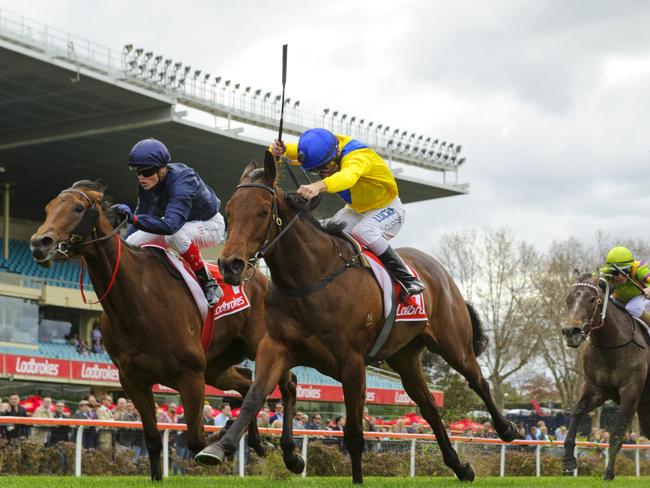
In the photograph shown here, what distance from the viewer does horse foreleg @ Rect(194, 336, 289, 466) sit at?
18.7 feet

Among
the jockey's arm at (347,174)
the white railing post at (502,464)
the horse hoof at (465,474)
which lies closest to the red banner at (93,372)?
the white railing post at (502,464)

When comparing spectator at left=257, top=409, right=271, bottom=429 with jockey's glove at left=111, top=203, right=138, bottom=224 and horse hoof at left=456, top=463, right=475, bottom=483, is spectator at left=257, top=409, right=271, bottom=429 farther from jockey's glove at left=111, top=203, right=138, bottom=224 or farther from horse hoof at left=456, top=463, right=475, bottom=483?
jockey's glove at left=111, top=203, right=138, bottom=224

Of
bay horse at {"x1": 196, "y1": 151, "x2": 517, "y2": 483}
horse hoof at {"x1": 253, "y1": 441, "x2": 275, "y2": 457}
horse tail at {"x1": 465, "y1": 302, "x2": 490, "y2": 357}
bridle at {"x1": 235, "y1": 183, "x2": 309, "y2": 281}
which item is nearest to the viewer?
bay horse at {"x1": 196, "y1": 151, "x2": 517, "y2": 483}

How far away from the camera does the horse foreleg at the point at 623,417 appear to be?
10.1 meters

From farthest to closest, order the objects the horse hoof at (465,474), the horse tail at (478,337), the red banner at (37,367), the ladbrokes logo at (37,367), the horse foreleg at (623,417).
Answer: the ladbrokes logo at (37,367) → the red banner at (37,367) → the horse foreleg at (623,417) → the horse tail at (478,337) → the horse hoof at (465,474)

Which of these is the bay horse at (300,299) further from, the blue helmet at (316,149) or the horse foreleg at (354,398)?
the blue helmet at (316,149)

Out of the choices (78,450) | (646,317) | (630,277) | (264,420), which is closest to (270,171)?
(78,450)

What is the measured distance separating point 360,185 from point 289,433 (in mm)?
2094

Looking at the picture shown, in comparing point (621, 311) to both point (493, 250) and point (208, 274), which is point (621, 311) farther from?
point (493, 250)

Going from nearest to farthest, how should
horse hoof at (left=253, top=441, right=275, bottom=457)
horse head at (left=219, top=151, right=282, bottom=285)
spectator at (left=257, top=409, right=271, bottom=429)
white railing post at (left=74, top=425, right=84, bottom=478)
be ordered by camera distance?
horse head at (left=219, top=151, right=282, bottom=285) < horse hoof at (left=253, top=441, right=275, bottom=457) < white railing post at (left=74, top=425, right=84, bottom=478) < spectator at (left=257, top=409, right=271, bottom=429)

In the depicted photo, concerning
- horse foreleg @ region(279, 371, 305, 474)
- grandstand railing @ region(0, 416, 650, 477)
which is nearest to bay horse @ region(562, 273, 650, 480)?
grandstand railing @ region(0, 416, 650, 477)

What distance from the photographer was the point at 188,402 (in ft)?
23.2

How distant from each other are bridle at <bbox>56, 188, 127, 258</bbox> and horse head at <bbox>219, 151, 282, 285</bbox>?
3.74ft

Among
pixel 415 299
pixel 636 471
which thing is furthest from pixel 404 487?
pixel 636 471
